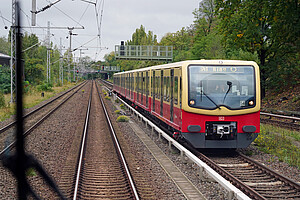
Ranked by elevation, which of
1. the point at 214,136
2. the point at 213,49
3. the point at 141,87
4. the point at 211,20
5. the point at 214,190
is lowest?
the point at 214,190

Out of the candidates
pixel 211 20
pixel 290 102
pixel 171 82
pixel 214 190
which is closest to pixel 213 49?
pixel 290 102

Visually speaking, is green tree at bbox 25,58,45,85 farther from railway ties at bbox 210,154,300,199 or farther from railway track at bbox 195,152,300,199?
railway ties at bbox 210,154,300,199

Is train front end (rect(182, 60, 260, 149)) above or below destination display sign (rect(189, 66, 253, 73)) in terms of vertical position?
below

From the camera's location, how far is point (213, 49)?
124 ft

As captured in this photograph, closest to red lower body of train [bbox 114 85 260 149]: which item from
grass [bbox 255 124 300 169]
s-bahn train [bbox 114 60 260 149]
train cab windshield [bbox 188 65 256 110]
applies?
s-bahn train [bbox 114 60 260 149]

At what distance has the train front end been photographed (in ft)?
33.6

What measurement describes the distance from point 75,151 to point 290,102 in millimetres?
19621

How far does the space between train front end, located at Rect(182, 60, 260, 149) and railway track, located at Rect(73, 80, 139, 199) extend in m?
2.40

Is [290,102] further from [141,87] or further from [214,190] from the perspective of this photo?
[214,190]

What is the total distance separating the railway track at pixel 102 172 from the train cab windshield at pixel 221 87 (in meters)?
2.91

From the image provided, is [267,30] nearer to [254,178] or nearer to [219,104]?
[219,104]

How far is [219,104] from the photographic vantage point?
33.6ft

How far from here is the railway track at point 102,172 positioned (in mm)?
7273

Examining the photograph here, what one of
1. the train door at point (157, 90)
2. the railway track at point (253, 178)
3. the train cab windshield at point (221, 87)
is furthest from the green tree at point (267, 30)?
the railway track at point (253, 178)
